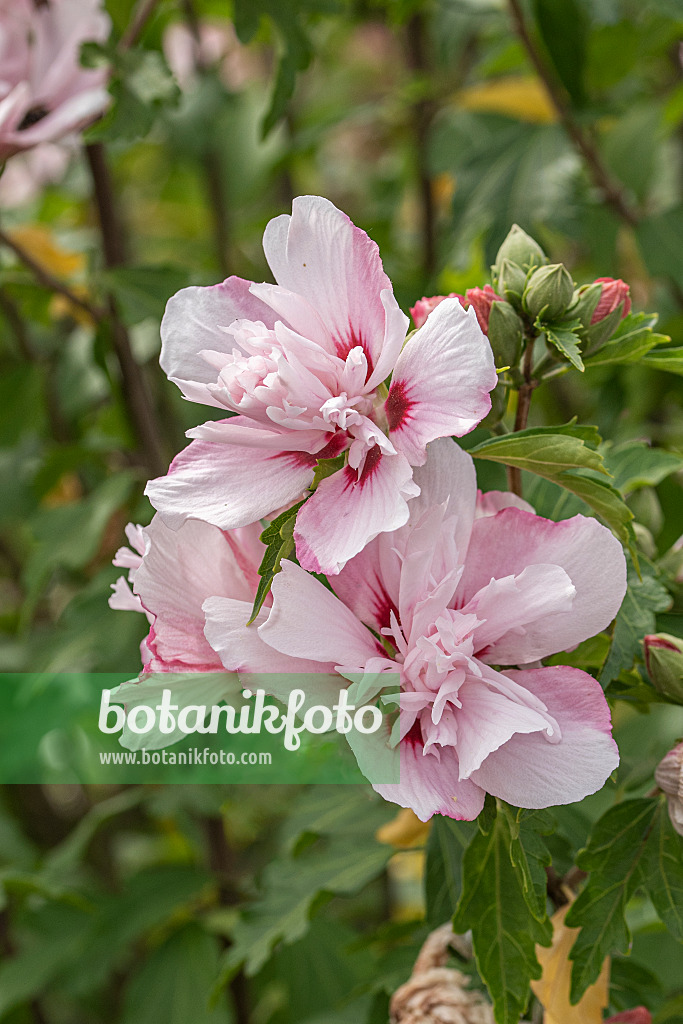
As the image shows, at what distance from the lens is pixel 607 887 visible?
44 centimetres

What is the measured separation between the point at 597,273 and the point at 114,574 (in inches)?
22.5

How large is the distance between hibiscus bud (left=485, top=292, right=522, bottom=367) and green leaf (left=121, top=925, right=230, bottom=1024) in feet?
2.40

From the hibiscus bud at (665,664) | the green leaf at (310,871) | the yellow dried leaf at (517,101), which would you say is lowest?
the green leaf at (310,871)

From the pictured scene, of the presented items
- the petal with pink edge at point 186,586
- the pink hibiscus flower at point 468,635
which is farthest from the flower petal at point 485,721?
the petal with pink edge at point 186,586

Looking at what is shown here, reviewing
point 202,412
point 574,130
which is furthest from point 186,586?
point 574,130

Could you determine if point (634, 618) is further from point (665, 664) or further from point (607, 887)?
point (607, 887)

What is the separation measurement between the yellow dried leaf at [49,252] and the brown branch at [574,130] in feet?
1.83

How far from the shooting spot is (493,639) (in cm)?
39

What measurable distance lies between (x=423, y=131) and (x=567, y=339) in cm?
94

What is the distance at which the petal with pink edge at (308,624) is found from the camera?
38 cm

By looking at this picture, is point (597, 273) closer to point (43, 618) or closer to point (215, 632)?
point (215, 632)

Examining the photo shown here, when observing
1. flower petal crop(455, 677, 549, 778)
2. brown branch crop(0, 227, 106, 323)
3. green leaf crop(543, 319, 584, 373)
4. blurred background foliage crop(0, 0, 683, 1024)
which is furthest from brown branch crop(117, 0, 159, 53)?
flower petal crop(455, 677, 549, 778)

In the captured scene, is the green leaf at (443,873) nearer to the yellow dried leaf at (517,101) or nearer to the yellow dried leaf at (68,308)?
the yellow dried leaf at (68,308)

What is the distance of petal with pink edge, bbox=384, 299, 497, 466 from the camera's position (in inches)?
14.2
